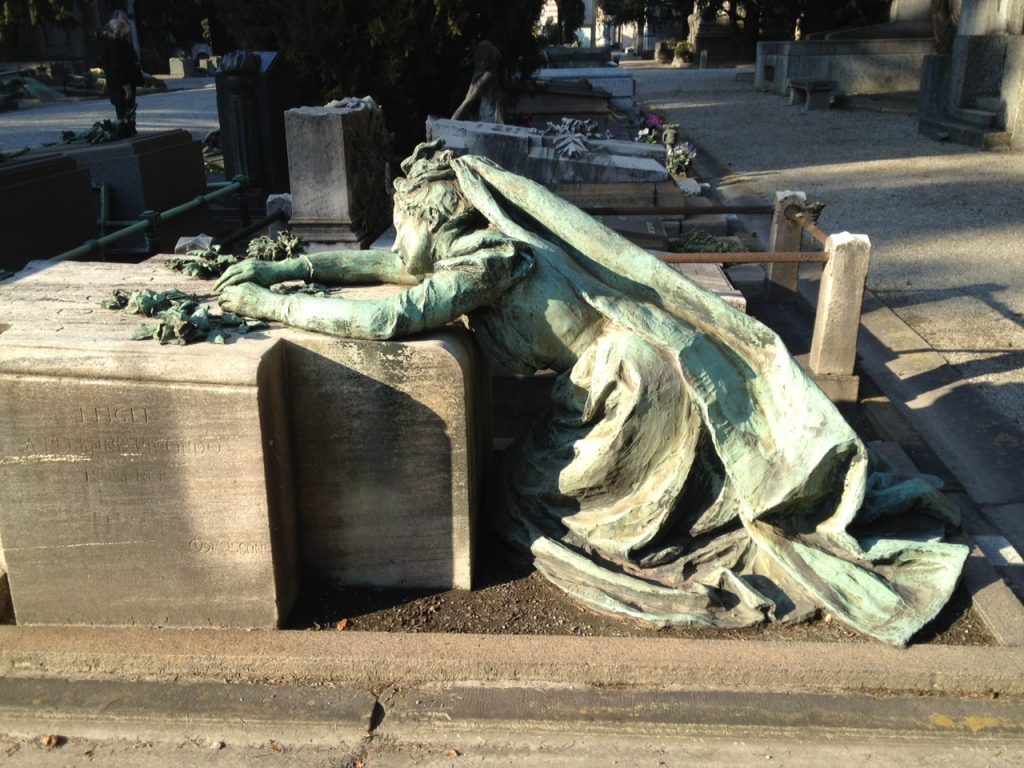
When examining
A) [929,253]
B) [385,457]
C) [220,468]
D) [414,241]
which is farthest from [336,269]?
[929,253]

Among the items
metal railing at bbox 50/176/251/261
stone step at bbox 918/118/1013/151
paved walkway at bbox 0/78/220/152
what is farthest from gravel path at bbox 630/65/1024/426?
paved walkway at bbox 0/78/220/152

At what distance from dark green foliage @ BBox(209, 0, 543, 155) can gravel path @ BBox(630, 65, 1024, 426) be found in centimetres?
413

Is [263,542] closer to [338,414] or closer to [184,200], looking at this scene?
[338,414]

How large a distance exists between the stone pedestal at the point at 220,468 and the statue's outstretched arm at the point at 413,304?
63 mm

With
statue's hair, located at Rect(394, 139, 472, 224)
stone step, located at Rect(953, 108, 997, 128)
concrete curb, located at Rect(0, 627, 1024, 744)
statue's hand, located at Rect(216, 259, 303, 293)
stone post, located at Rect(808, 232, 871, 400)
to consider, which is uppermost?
statue's hair, located at Rect(394, 139, 472, 224)

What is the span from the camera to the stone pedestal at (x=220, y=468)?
297 centimetres

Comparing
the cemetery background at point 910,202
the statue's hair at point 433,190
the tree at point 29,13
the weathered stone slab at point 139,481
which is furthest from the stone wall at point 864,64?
the tree at point 29,13

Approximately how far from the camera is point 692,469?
3.40m

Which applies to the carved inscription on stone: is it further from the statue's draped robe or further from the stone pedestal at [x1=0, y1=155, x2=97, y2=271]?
the stone pedestal at [x1=0, y1=155, x2=97, y2=271]

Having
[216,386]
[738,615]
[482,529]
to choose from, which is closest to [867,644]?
[738,615]

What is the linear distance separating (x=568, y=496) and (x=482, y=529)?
441 mm

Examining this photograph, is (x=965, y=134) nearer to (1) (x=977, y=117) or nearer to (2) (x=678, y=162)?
(1) (x=977, y=117)

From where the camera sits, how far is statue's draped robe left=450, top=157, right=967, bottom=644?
10.6ft

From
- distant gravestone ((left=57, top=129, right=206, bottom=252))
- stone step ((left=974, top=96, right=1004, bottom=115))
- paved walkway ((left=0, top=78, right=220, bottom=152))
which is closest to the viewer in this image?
distant gravestone ((left=57, top=129, right=206, bottom=252))
